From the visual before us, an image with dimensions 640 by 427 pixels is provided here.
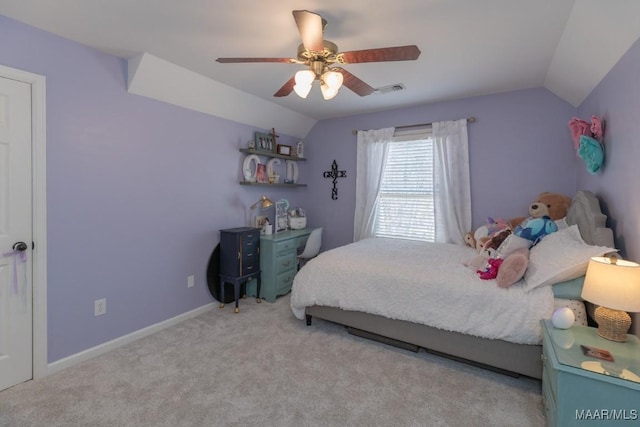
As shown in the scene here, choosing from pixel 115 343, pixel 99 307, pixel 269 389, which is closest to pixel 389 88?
pixel 269 389

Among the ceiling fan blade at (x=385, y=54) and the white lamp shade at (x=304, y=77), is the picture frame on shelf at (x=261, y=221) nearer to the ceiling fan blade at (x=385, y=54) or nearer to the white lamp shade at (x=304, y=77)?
the white lamp shade at (x=304, y=77)

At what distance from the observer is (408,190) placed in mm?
3986

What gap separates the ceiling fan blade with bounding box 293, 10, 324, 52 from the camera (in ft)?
4.85

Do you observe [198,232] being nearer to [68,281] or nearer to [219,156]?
[219,156]

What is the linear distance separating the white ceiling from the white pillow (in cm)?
120

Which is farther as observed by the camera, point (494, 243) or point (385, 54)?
point (494, 243)

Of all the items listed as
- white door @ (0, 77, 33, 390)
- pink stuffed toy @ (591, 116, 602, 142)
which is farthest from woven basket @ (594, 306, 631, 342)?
white door @ (0, 77, 33, 390)

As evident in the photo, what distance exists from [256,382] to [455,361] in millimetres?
1495

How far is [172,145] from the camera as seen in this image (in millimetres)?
2967

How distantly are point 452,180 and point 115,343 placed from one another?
12.2 feet

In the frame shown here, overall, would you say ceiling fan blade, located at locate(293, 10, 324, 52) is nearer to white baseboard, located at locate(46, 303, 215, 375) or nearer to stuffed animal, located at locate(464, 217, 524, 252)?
stuffed animal, located at locate(464, 217, 524, 252)

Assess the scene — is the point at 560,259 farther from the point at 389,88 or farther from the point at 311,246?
the point at 311,246

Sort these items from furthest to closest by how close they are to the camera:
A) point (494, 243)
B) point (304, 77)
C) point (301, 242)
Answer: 1. point (301, 242)
2. point (494, 243)
3. point (304, 77)

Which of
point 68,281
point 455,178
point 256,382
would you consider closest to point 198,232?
point 68,281
